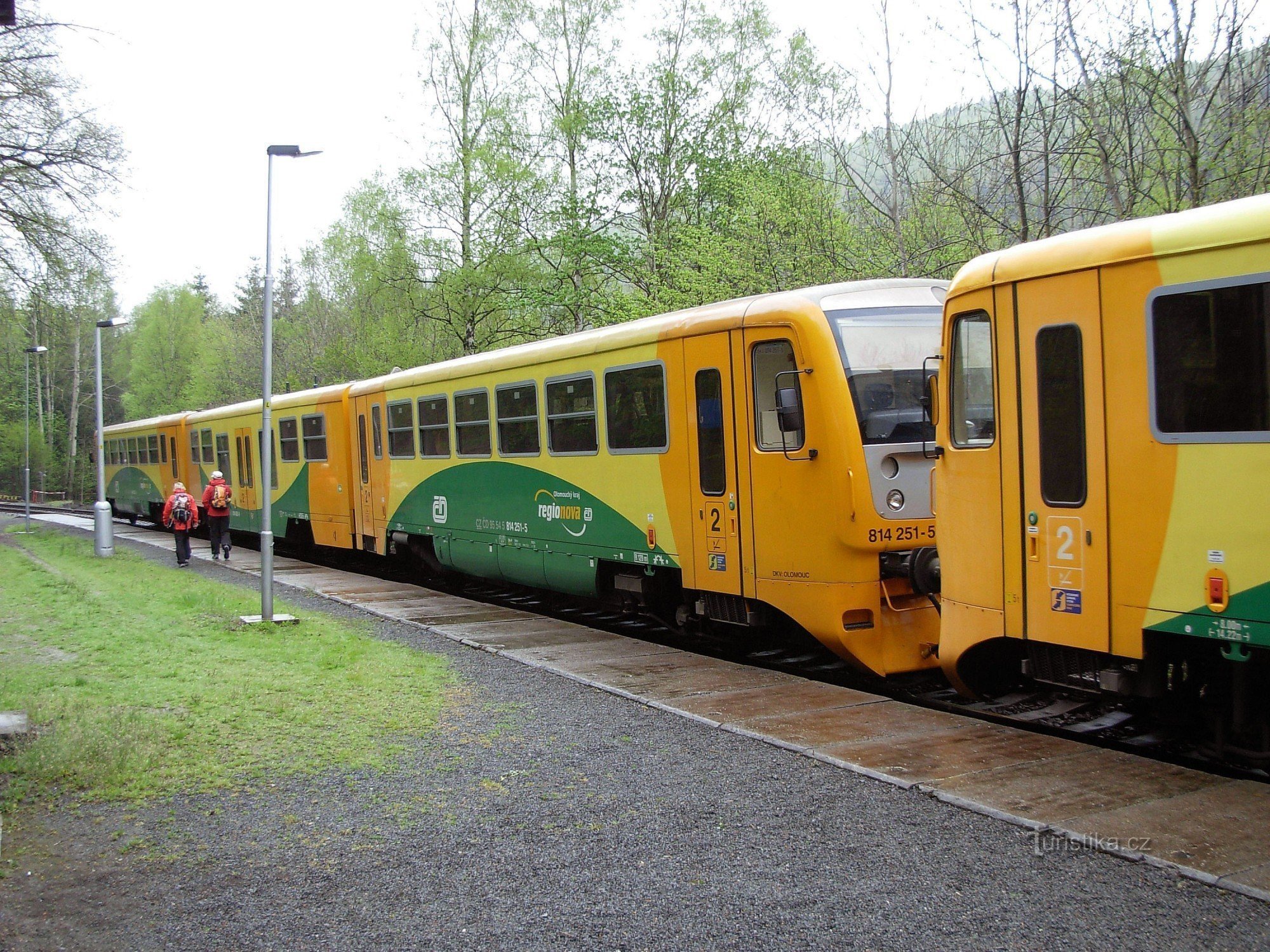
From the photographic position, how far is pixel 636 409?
1063 centimetres

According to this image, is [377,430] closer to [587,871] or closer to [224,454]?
[224,454]

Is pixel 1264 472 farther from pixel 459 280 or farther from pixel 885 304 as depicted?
pixel 459 280

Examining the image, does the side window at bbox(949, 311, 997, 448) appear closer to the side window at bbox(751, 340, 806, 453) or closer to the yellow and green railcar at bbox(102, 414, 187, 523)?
the side window at bbox(751, 340, 806, 453)

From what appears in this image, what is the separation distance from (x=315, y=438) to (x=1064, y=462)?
16.3 metres

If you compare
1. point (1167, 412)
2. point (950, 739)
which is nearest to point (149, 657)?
point (950, 739)

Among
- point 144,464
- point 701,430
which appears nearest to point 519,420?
point 701,430

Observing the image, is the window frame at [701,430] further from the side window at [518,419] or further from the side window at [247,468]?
the side window at [247,468]

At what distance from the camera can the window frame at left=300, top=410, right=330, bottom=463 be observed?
1956 cm

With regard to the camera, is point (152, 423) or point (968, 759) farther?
point (152, 423)

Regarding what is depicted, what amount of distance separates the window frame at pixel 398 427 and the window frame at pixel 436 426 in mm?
207

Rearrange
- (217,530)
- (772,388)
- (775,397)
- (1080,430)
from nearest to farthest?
(1080,430), (775,397), (772,388), (217,530)

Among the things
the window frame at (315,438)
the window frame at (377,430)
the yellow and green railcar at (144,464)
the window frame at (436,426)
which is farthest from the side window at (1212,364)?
the yellow and green railcar at (144,464)

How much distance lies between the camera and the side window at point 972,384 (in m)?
6.61

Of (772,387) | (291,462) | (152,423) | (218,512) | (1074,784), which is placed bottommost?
(1074,784)
